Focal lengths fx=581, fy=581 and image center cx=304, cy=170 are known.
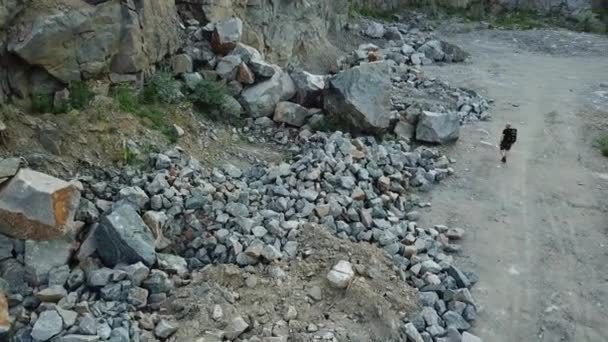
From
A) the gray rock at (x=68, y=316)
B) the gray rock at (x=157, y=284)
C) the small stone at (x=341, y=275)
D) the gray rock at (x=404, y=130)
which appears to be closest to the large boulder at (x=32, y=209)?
the gray rock at (x=68, y=316)

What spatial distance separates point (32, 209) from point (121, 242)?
4.12ft

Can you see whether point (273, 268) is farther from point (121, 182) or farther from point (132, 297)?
point (121, 182)

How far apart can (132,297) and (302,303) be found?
7.57 feet


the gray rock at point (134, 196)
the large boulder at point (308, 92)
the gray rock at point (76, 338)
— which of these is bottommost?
the gray rock at point (76, 338)

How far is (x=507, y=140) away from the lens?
13.3m

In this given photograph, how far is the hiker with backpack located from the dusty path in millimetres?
224

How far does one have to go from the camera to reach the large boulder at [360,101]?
13.6 metres

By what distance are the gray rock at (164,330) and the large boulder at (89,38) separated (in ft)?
17.6

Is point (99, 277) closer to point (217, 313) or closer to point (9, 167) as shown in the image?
point (217, 313)

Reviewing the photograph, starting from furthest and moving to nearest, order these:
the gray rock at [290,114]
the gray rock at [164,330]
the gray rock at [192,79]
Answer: the gray rock at [290,114] < the gray rock at [192,79] < the gray rock at [164,330]

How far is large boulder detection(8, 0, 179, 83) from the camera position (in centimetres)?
990

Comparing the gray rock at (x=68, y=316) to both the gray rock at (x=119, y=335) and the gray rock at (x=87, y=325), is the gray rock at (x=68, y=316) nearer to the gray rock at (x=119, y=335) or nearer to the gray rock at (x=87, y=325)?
the gray rock at (x=87, y=325)

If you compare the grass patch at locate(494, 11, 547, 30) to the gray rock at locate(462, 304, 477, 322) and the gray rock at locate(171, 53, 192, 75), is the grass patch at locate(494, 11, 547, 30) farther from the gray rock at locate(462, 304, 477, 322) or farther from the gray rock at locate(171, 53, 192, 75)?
the gray rock at locate(462, 304, 477, 322)

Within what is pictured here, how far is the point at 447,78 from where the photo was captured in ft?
67.0
